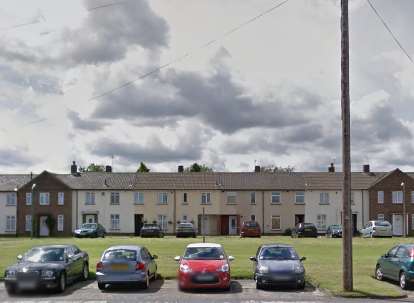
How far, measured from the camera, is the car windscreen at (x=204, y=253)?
24.1 m

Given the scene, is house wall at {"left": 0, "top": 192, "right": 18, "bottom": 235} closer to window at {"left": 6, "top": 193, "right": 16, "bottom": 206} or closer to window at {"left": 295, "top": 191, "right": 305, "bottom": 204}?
window at {"left": 6, "top": 193, "right": 16, "bottom": 206}

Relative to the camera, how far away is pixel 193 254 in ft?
79.8

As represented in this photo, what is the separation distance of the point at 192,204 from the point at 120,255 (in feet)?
184

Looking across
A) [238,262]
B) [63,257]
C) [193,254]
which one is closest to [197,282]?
[193,254]

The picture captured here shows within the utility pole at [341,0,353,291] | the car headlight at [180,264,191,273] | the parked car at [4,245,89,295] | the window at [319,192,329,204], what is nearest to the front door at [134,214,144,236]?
the window at [319,192,329,204]

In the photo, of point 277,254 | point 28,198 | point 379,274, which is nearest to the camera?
point 277,254

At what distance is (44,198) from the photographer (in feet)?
258

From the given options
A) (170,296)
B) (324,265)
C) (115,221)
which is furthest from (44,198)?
(170,296)

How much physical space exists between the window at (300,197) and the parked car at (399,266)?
5345 centimetres

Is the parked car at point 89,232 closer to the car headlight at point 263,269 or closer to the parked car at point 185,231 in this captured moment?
the parked car at point 185,231

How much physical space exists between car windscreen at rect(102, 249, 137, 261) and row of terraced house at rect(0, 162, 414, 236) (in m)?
54.9

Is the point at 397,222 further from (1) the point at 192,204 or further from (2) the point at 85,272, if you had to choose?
(2) the point at 85,272

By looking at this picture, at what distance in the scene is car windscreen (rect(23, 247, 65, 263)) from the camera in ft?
78.3

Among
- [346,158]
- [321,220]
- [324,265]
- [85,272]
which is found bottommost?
[324,265]
